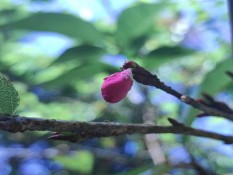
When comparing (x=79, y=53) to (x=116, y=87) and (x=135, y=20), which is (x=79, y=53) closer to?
(x=135, y=20)

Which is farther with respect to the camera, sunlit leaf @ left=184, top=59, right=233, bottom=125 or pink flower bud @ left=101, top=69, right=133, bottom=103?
sunlit leaf @ left=184, top=59, right=233, bottom=125

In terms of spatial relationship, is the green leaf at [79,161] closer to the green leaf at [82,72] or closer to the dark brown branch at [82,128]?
the green leaf at [82,72]

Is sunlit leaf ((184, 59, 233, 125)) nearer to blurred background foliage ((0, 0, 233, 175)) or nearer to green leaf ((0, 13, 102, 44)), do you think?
blurred background foliage ((0, 0, 233, 175))

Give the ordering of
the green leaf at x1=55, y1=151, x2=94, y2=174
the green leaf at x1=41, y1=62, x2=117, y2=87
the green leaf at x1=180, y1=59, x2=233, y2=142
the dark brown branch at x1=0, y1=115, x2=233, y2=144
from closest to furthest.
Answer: the dark brown branch at x1=0, y1=115, x2=233, y2=144, the green leaf at x1=180, y1=59, x2=233, y2=142, the green leaf at x1=41, y1=62, x2=117, y2=87, the green leaf at x1=55, y1=151, x2=94, y2=174

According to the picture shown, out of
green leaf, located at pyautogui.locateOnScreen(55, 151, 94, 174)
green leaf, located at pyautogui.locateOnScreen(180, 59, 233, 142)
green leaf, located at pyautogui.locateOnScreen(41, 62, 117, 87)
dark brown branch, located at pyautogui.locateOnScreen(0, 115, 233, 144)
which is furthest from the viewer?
green leaf, located at pyautogui.locateOnScreen(55, 151, 94, 174)

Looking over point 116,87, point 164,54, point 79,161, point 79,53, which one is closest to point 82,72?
point 79,53

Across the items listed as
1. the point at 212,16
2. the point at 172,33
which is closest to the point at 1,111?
the point at 212,16

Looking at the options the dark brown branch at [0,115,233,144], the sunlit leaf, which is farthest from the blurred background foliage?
the dark brown branch at [0,115,233,144]

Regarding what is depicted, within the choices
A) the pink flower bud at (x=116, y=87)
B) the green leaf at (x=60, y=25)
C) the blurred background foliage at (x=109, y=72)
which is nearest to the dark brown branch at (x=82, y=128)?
the pink flower bud at (x=116, y=87)
